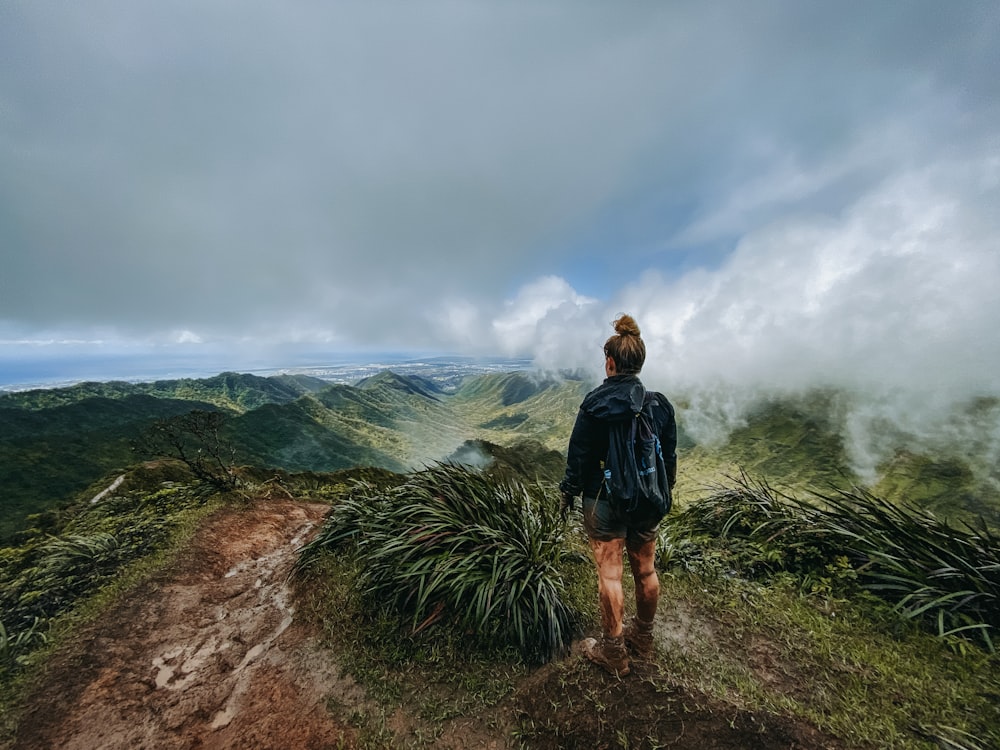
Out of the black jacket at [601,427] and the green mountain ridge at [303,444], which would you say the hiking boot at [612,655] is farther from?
the green mountain ridge at [303,444]

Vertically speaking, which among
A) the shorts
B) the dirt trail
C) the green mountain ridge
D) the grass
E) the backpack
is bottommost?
the green mountain ridge

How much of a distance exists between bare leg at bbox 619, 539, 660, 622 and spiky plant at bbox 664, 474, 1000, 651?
6.70ft

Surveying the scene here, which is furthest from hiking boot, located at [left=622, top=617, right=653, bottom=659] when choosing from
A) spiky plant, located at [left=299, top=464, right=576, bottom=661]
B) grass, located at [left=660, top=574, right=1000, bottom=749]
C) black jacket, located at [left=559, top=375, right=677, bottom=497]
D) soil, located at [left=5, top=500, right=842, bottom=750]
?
black jacket, located at [left=559, top=375, right=677, bottom=497]

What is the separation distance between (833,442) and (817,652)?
734 ft

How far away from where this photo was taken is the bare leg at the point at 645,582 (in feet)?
10.7

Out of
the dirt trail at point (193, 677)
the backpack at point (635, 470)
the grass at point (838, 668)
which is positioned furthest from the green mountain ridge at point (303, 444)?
the dirt trail at point (193, 677)

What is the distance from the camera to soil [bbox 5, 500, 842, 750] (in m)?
2.72

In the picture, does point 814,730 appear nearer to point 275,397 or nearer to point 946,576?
point 946,576

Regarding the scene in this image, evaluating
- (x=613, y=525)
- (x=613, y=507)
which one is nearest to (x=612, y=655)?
(x=613, y=525)

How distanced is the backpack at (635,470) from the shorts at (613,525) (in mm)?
76

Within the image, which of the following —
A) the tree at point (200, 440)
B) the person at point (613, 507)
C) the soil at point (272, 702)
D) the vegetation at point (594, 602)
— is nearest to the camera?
the soil at point (272, 702)

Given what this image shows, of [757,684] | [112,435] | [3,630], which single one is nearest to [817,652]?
[757,684]

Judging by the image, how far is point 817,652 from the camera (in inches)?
137

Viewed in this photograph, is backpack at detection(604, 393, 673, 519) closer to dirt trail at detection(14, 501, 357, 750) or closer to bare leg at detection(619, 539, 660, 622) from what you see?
bare leg at detection(619, 539, 660, 622)
